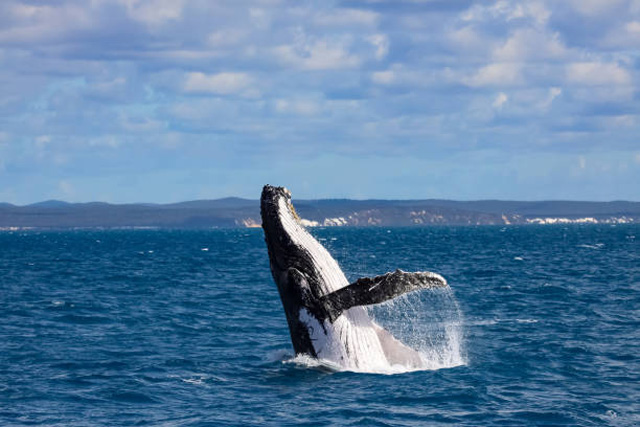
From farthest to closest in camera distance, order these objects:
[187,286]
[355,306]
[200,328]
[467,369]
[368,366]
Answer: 1. [187,286]
2. [200,328]
3. [467,369]
4. [368,366]
5. [355,306]

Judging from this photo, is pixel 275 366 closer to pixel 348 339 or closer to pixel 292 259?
pixel 348 339

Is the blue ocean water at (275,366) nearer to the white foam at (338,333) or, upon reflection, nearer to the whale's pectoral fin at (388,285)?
the white foam at (338,333)

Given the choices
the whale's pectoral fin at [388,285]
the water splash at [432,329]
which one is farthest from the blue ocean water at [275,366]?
the whale's pectoral fin at [388,285]

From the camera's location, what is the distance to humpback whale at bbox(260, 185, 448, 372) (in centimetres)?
1533

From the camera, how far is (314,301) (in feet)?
50.1

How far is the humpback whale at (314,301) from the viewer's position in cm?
1533

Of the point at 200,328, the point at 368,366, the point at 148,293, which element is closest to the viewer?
the point at 368,366

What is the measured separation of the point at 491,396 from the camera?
14992 millimetres

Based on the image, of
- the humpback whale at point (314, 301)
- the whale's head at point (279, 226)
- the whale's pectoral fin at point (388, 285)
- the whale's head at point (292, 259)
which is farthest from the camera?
the whale's head at point (279, 226)

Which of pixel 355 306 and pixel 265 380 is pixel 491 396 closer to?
pixel 355 306

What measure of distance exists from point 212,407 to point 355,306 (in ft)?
9.42

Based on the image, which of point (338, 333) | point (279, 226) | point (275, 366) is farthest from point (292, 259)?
point (275, 366)

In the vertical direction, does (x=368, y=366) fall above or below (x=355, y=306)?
below

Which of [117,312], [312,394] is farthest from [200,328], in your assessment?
[312,394]
